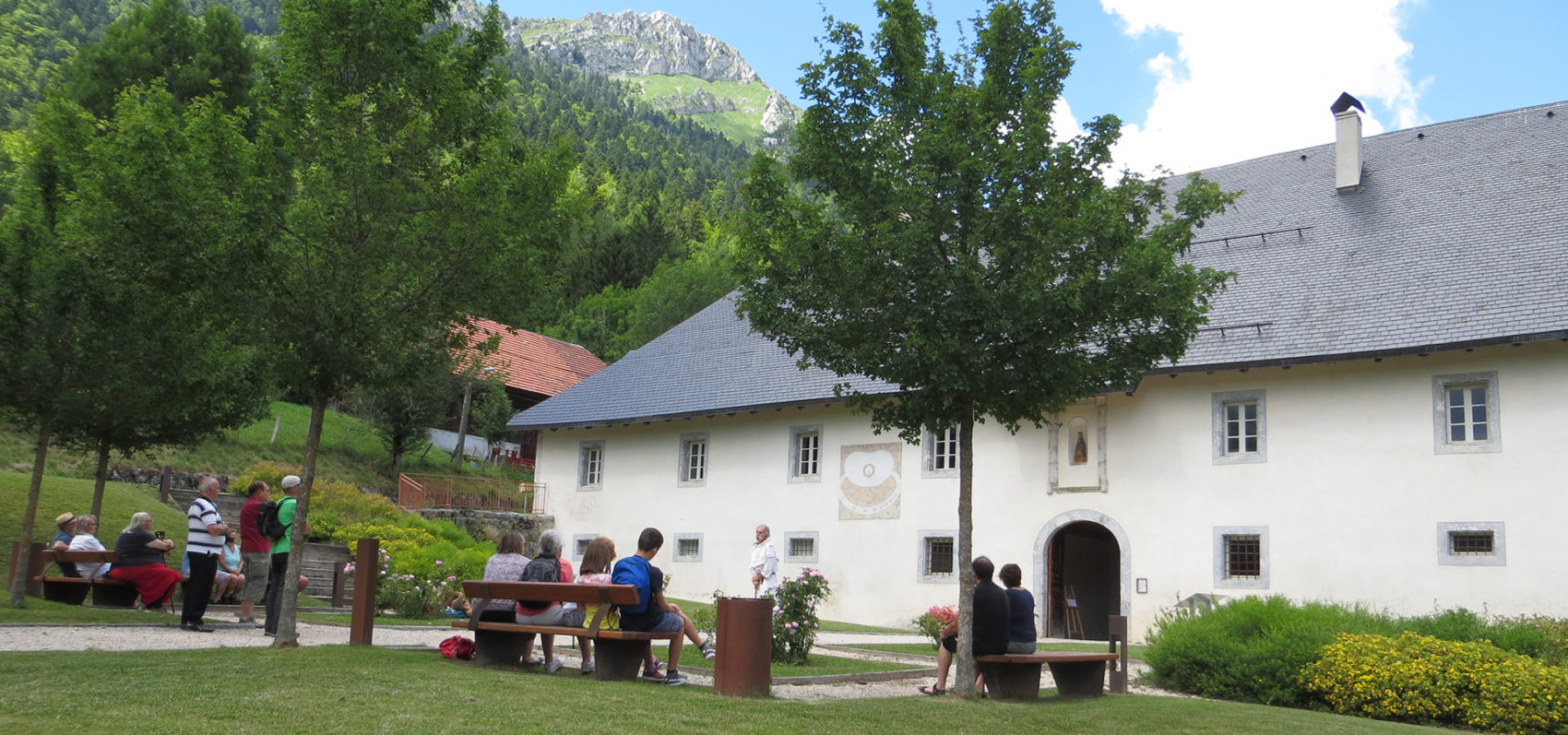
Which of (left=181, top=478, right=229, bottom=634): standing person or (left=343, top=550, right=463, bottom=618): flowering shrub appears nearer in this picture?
(left=181, top=478, right=229, bottom=634): standing person

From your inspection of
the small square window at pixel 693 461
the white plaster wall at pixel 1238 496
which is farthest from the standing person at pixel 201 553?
the small square window at pixel 693 461

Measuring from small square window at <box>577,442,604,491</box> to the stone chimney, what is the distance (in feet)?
61.1

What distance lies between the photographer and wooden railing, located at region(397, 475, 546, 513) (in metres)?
30.2

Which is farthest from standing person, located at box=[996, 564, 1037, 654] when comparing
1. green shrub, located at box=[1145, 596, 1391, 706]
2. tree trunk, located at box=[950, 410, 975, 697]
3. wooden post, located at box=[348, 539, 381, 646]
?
wooden post, located at box=[348, 539, 381, 646]

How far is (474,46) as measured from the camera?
12.1 meters

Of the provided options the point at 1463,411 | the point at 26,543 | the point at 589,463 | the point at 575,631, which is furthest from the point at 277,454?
the point at 1463,411

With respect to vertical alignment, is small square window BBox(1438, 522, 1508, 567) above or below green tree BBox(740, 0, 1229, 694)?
below

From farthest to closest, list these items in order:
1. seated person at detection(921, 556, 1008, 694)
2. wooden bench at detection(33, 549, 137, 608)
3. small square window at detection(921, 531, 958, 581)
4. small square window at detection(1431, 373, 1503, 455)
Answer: small square window at detection(921, 531, 958, 581)
small square window at detection(1431, 373, 1503, 455)
wooden bench at detection(33, 549, 137, 608)
seated person at detection(921, 556, 1008, 694)

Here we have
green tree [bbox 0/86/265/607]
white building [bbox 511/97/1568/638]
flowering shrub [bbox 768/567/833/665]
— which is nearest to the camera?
green tree [bbox 0/86/265/607]

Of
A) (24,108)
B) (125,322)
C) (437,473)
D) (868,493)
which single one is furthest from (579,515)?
(24,108)

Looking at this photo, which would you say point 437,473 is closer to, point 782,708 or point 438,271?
point 438,271

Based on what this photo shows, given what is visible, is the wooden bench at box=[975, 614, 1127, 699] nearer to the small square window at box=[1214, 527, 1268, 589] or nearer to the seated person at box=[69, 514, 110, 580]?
the small square window at box=[1214, 527, 1268, 589]

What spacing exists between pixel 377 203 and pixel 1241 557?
54.0ft

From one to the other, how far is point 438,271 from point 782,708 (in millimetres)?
5500
